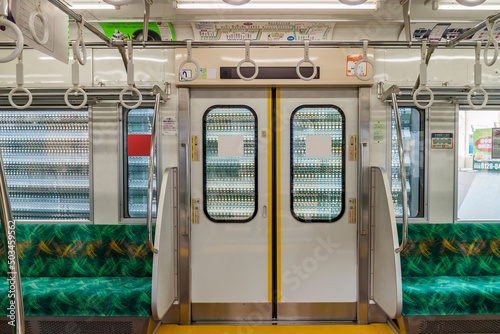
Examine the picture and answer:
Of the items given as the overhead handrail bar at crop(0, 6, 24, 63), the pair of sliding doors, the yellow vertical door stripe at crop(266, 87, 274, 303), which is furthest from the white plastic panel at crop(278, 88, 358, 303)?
the overhead handrail bar at crop(0, 6, 24, 63)

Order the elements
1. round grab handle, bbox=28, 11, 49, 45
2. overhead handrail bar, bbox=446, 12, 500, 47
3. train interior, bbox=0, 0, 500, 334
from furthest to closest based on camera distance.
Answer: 1. train interior, bbox=0, 0, 500, 334
2. overhead handrail bar, bbox=446, 12, 500, 47
3. round grab handle, bbox=28, 11, 49, 45

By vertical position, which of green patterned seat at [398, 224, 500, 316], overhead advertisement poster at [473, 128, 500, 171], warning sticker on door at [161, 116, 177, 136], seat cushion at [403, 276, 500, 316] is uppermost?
warning sticker on door at [161, 116, 177, 136]

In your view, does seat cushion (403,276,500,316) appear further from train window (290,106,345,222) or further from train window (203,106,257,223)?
train window (203,106,257,223)

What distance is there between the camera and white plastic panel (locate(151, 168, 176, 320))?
2.82 m

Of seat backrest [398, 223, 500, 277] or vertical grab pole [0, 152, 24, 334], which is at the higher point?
vertical grab pole [0, 152, 24, 334]

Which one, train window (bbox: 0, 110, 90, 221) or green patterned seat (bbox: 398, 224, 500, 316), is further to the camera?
train window (bbox: 0, 110, 90, 221)

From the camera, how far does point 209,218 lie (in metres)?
3.66

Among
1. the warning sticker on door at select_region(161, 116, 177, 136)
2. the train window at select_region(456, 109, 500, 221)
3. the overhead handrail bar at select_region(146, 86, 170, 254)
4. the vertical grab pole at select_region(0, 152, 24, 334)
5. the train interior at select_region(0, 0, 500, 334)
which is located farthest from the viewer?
the train window at select_region(456, 109, 500, 221)

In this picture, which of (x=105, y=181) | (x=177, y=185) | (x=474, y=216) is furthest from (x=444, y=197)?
(x=105, y=181)

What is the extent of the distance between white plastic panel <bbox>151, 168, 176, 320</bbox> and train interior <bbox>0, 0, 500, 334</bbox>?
6 cm

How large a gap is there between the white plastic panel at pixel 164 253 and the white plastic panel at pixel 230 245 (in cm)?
26

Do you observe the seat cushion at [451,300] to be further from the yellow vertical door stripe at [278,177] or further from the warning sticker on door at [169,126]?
the warning sticker on door at [169,126]

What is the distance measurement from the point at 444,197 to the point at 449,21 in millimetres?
1858

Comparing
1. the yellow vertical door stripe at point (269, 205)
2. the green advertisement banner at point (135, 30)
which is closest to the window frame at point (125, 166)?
the green advertisement banner at point (135, 30)
